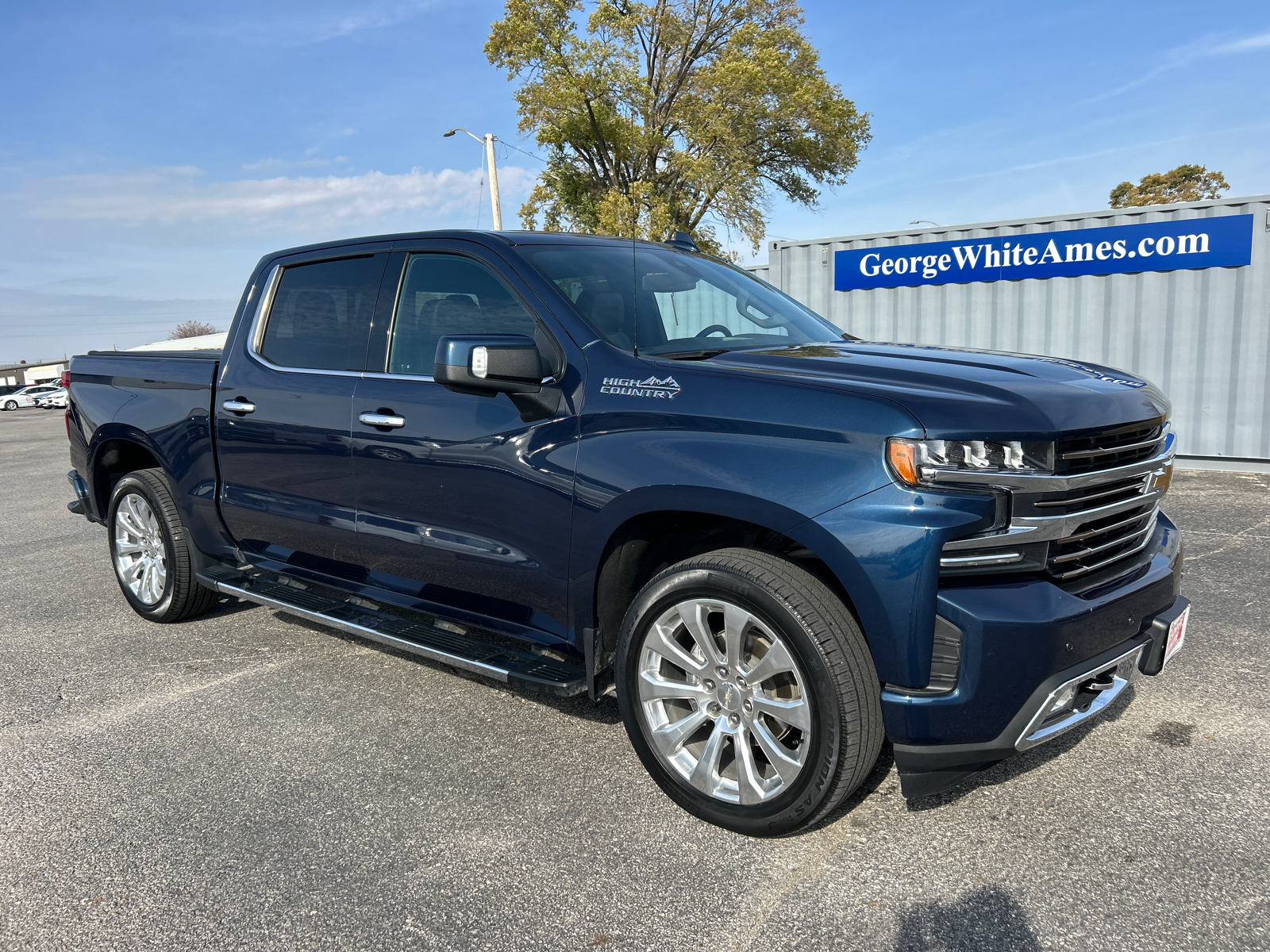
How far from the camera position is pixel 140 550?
5.13 meters

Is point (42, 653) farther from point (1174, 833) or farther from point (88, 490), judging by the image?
Result: point (1174, 833)

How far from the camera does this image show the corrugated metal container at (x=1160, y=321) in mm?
9906

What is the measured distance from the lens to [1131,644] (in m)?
2.62

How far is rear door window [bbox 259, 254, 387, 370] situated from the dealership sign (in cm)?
888

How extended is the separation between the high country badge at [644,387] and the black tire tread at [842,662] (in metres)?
0.62

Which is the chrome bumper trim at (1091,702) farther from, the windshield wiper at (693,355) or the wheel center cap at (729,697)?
the windshield wiper at (693,355)

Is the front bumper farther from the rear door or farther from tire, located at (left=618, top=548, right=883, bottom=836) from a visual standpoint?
the rear door

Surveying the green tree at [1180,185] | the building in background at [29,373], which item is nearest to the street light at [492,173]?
the green tree at [1180,185]

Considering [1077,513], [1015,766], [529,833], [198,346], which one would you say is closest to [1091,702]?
[1077,513]

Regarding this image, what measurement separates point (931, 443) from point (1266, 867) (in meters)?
1.51

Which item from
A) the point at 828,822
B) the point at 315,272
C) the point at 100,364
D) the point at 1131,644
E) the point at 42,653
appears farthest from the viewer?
the point at 100,364

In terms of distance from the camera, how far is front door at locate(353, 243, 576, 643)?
10.2 feet

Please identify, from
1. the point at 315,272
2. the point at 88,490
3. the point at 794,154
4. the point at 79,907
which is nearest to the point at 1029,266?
the point at 315,272

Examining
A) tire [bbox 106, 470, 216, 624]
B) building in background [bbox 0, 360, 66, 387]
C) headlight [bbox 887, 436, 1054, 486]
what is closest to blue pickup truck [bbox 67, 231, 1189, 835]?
headlight [bbox 887, 436, 1054, 486]
